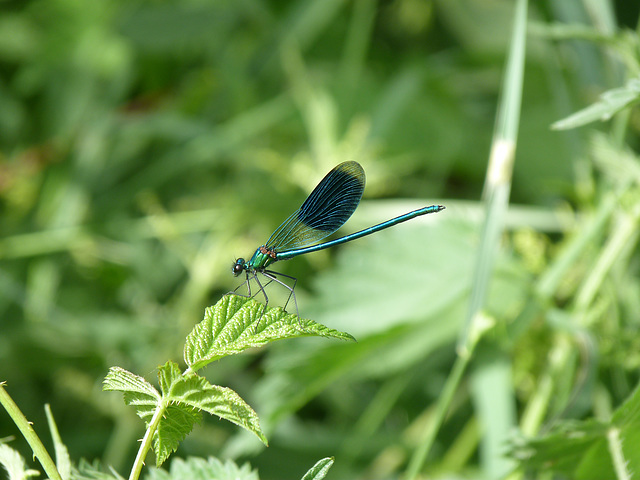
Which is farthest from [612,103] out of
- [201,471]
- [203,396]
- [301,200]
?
[301,200]

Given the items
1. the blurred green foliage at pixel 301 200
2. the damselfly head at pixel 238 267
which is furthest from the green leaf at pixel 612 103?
the damselfly head at pixel 238 267

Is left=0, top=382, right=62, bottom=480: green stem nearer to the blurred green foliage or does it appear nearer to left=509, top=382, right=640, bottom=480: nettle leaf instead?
left=509, top=382, right=640, bottom=480: nettle leaf

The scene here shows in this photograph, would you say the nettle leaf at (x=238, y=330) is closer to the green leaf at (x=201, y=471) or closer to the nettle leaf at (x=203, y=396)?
the nettle leaf at (x=203, y=396)

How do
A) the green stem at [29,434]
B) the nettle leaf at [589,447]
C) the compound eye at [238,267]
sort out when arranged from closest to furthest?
1. the green stem at [29,434]
2. the nettle leaf at [589,447]
3. the compound eye at [238,267]

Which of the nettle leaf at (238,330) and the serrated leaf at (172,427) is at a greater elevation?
the nettle leaf at (238,330)

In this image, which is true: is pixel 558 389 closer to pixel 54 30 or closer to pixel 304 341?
pixel 304 341

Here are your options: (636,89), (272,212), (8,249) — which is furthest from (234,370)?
(636,89)

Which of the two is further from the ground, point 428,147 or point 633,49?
point 428,147

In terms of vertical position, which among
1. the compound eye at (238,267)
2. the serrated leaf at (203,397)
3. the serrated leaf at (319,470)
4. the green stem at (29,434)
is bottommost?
the serrated leaf at (319,470)
